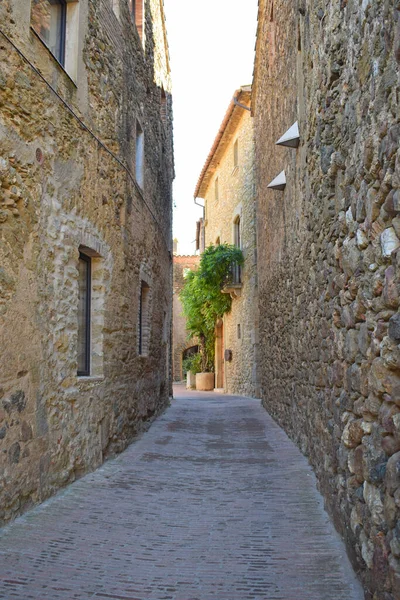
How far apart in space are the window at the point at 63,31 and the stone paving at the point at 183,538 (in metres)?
4.03

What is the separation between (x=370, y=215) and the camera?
272 cm

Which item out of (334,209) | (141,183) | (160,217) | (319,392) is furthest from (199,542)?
(160,217)

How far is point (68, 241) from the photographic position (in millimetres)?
5273

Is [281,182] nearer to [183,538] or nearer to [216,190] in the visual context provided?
[183,538]

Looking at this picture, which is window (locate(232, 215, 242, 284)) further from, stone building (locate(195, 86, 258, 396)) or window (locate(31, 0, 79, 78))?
window (locate(31, 0, 79, 78))

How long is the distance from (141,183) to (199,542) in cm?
622

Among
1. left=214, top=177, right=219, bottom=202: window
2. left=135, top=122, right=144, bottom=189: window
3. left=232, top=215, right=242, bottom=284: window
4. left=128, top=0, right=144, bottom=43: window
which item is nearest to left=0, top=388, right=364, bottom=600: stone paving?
left=135, top=122, right=144, bottom=189: window

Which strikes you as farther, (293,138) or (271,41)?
(271,41)

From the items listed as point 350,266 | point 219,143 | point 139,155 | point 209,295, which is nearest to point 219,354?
point 209,295

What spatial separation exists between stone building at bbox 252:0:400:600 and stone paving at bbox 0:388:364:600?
0.85 ft

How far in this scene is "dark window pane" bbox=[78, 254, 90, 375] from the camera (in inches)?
236

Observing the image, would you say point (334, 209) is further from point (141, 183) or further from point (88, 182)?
point (141, 183)

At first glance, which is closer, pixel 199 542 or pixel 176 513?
pixel 199 542

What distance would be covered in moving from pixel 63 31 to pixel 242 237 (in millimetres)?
12501
